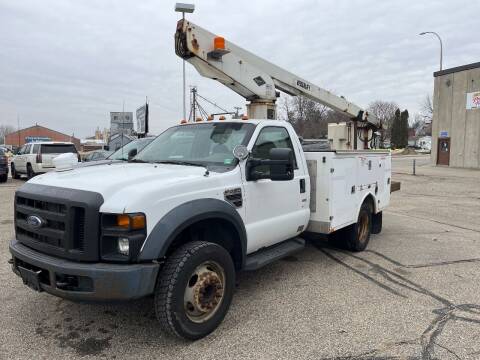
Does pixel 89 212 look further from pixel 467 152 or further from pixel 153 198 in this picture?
pixel 467 152

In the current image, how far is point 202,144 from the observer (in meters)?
4.43

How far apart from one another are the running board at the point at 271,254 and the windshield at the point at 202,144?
101cm

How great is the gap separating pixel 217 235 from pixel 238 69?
314cm

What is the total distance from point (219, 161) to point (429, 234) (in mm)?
5260

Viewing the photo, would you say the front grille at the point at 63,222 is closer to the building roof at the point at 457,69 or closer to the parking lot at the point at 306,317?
the parking lot at the point at 306,317

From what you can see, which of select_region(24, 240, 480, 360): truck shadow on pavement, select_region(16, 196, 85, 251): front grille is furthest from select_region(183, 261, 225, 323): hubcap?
select_region(16, 196, 85, 251): front grille

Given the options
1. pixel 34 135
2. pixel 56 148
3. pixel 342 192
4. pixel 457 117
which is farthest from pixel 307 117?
pixel 34 135

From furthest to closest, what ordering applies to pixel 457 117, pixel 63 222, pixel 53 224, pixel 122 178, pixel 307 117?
pixel 307 117, pixel 457 117, pixel 122 178, pixel 53 224, pixel 63 222

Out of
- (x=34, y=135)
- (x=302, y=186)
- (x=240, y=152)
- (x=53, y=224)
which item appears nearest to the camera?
(x=53, y=224)

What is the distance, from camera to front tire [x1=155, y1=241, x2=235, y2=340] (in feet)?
10.2

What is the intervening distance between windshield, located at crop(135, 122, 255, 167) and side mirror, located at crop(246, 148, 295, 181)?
218mm

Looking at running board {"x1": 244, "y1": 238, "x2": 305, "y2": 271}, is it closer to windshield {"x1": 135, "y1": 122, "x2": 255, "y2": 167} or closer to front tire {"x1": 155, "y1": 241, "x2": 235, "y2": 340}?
front tire {"x1": 155, "y1": 241, "x2": 235, "y2": 340}

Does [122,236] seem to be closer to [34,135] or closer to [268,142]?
[268,142]

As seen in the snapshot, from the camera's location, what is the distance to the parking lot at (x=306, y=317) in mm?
3250
